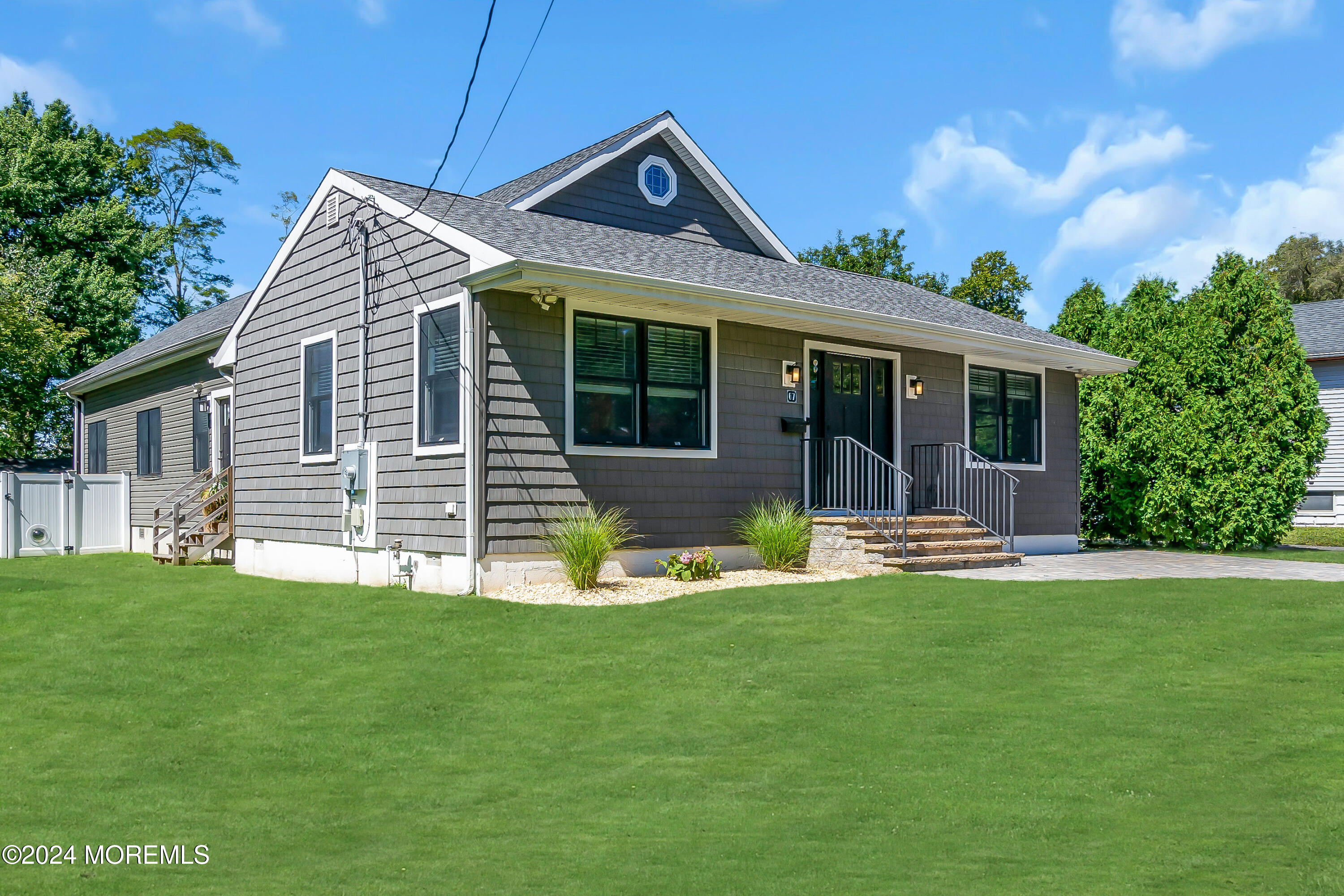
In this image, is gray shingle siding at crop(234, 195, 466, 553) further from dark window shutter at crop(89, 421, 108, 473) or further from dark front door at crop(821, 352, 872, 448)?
dark window shutter at crop(89, 421, 108, 473)

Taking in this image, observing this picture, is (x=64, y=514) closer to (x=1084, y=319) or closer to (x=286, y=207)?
(x=1084, y=319)

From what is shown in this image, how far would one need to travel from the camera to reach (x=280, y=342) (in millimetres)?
13750

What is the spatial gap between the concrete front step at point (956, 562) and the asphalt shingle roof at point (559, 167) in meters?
7.07

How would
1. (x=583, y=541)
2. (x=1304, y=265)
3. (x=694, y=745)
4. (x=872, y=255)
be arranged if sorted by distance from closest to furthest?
(x=694, y=745) → (x=583, y=541) → (x=872, y=255) → (x=1304, y=265)

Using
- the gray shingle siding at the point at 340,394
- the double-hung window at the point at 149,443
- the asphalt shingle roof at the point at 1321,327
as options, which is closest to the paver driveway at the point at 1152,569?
the gray shingle siding at the point at 340,394

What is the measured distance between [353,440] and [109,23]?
1621 centimetres

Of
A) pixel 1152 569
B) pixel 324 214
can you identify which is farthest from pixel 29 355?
pixel 1152 569

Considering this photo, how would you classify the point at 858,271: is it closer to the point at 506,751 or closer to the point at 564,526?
the point at 564,526

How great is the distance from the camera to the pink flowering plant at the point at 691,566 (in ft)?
34.8

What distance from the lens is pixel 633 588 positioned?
10031mm

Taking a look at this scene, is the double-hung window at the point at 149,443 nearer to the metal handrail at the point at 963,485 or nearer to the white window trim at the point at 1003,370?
the metal handrail at the point at 963,485

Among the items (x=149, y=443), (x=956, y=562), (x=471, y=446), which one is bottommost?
(x=956, y=562)

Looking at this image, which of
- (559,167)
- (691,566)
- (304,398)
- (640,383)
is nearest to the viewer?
(691,566)

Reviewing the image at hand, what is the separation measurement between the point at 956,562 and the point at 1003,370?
180 inches
